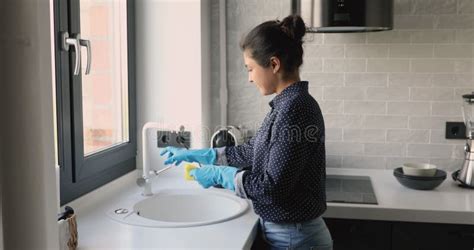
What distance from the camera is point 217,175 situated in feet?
5.76

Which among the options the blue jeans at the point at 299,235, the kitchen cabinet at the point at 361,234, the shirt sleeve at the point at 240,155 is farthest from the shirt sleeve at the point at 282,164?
the kitchen cabinet at the point at 361,234

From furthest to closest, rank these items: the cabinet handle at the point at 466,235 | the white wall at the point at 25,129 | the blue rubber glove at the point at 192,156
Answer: the blue rubber glove at the point at 192,156, the cabinet handle at the point at 466,235, the white wall at the point at 25,129

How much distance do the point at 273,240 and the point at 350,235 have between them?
0.49 metres

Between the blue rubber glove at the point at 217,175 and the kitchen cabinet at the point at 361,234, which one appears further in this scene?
the kitchen cabinet at the point at 361,234

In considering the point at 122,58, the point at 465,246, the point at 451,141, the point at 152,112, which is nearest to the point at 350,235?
the point at 465,246

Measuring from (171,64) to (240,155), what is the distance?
2.25 ft

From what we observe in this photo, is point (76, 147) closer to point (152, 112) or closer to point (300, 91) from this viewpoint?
point (152, 112)

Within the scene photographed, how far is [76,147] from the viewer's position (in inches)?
73.9

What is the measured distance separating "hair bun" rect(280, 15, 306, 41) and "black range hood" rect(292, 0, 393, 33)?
0.56 meters

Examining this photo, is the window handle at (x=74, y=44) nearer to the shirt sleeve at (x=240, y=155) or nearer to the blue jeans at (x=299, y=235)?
the shirt sleeve at (x=240, y=155)

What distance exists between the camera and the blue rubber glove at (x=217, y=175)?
1.70 metres

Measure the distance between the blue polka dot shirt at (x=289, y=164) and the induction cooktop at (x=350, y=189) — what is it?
47 centimetres

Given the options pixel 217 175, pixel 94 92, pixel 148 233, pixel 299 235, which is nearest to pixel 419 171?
pixel 299 235

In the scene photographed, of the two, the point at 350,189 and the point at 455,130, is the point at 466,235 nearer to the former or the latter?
the point at 350,189
